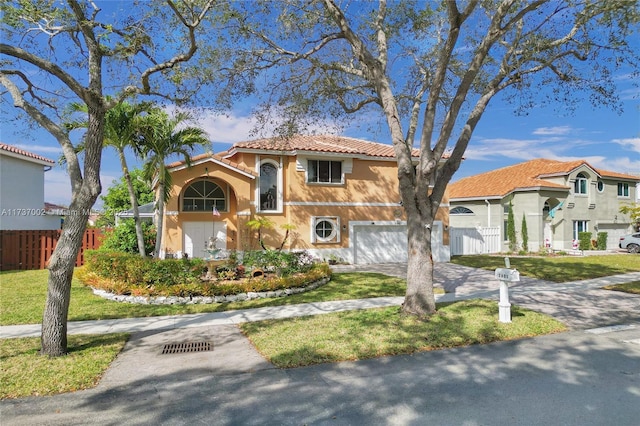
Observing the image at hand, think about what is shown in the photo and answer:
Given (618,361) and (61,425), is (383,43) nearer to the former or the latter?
(618,361)

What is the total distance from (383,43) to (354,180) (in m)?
11.0

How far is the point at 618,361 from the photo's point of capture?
19.1 ft

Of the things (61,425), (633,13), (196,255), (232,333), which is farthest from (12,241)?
(633,13)

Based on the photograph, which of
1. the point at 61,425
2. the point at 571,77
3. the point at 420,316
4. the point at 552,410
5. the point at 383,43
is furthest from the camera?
the point at 571,77

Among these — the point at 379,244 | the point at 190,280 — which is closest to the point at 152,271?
the point at 190,280

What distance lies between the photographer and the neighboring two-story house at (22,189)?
67.6 ft

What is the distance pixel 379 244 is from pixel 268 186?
6504 mm

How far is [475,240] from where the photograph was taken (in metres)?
25.5

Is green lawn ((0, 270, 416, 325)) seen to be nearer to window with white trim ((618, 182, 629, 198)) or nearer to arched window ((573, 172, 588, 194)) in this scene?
arched window ((573, 172, 588, 194))

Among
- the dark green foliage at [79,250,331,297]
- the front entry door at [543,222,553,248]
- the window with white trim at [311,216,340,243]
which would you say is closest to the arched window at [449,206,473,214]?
the front entry door at [543,222,553,248]

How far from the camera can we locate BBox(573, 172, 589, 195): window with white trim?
29.4 m

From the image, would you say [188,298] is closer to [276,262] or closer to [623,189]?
[276,262]

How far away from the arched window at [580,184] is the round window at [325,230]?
20553 millimetres

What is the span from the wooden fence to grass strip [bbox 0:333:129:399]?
11.9m
